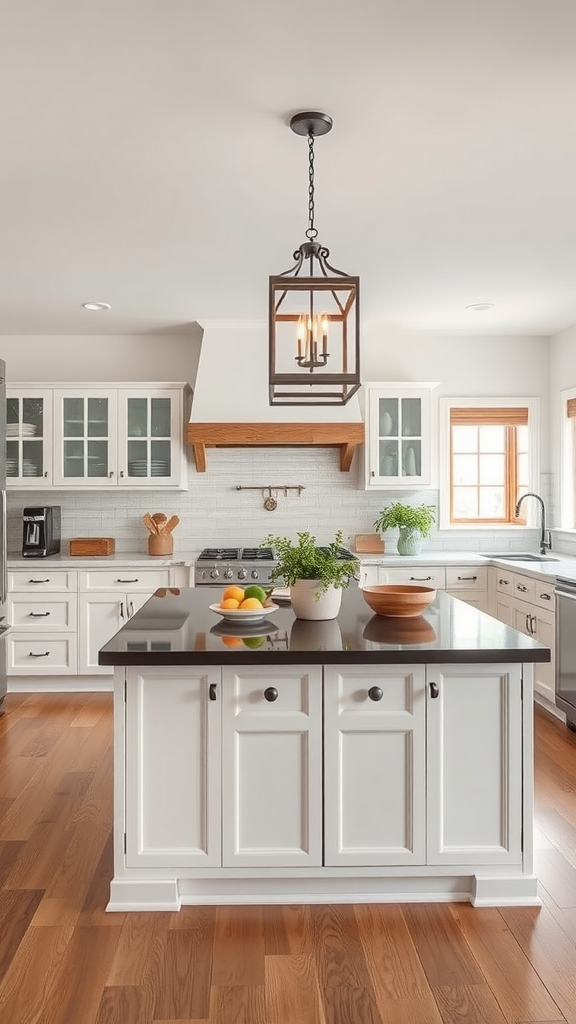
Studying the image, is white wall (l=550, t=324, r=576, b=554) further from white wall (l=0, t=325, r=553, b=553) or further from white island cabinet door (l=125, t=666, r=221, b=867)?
white island cabinet door (l=125, t=666, r=221, b=867)

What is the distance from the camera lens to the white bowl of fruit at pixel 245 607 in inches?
114

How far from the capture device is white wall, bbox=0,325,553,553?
6.09m

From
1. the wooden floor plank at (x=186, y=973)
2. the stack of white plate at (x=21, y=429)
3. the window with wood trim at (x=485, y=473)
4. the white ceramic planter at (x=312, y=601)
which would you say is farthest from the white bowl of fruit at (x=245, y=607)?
the window with wood trim at (x=485, y=473)

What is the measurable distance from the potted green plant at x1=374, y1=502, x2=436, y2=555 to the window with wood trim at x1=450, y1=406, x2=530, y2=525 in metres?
0.58

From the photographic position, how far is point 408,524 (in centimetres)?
579

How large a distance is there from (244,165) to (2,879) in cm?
287

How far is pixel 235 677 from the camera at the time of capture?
2.55 meters

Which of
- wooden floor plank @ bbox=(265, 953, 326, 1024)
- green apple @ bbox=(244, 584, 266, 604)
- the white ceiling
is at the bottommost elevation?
wooden floor plank @ bbox=(265, 953, 326, 1024)

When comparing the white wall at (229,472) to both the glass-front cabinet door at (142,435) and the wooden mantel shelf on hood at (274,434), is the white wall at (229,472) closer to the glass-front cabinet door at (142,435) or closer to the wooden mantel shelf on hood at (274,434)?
the glass-front cabinet door at (142,435)

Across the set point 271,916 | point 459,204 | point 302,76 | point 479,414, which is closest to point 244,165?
point 302,76

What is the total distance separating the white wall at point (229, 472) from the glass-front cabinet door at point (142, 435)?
366 mm

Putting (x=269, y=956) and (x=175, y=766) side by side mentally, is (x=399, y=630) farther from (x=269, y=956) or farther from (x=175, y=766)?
(x=269, y=956)

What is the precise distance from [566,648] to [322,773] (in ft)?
8.07

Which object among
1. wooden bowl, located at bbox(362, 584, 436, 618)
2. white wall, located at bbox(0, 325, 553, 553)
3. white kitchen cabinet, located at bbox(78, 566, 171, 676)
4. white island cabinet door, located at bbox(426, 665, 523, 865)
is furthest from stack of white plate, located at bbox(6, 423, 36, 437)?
white island cabinet door, located at bbox(426, 665, 523, 865)
